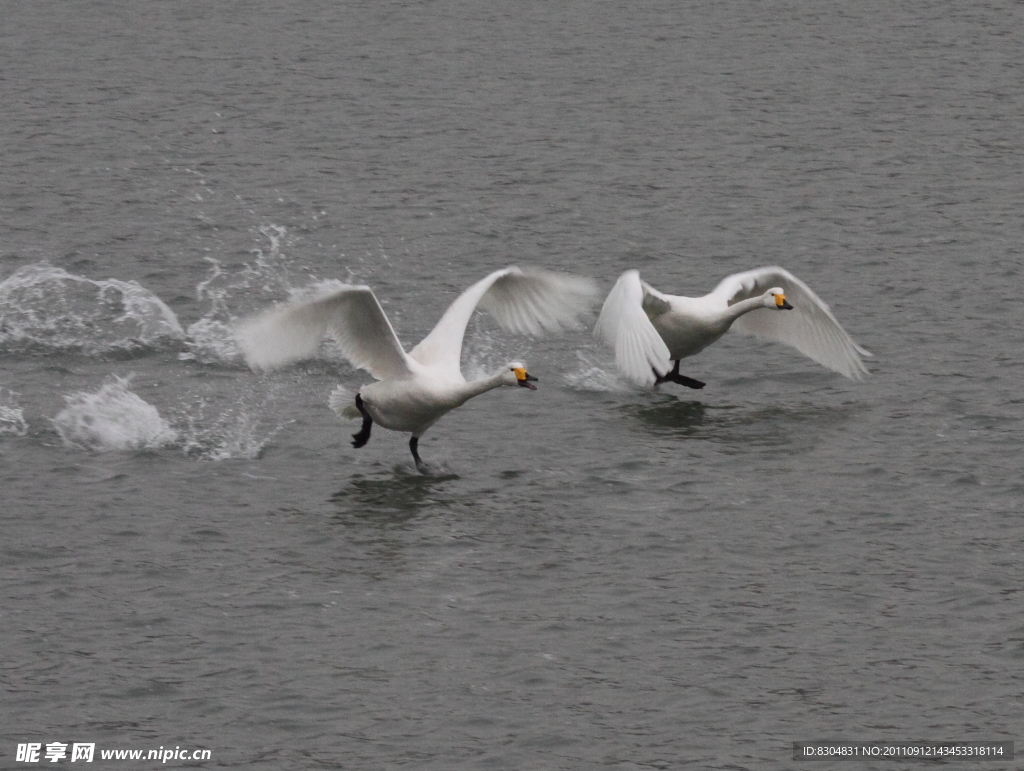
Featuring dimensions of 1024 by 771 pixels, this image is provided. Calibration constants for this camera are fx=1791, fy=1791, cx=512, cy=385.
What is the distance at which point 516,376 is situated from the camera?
15.8 meters

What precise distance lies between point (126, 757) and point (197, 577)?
2.72m

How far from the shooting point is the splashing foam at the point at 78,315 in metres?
19.6

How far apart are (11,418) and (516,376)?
511 cm

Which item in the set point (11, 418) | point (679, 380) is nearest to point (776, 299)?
point (679, 380)

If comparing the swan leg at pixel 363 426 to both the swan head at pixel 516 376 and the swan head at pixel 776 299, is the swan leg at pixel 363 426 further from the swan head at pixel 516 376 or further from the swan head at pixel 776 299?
the swan head at pixel 776 299

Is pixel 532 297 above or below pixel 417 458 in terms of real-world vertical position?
above

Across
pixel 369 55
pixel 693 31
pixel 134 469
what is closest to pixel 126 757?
pixel 134 469

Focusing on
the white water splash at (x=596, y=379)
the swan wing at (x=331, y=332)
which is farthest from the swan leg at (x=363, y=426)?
the white water splash at (x=596, y=379)

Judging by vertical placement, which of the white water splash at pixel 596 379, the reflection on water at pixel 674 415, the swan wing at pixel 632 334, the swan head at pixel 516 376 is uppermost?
the swan wing at pixel 632 334

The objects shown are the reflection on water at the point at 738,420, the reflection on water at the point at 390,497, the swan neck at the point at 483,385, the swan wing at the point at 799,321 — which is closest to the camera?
the reflection on water at the point at 390,497

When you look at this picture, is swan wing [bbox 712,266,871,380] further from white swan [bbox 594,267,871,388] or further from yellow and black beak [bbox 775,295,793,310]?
yellow and black beak [bbox 775,295,793,310]

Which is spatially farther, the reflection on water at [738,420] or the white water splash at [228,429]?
the reflection on water at [738,420]

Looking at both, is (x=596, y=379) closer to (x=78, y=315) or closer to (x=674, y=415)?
(x=674, y=415)

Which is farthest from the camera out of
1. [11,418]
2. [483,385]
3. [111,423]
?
[11,418]
